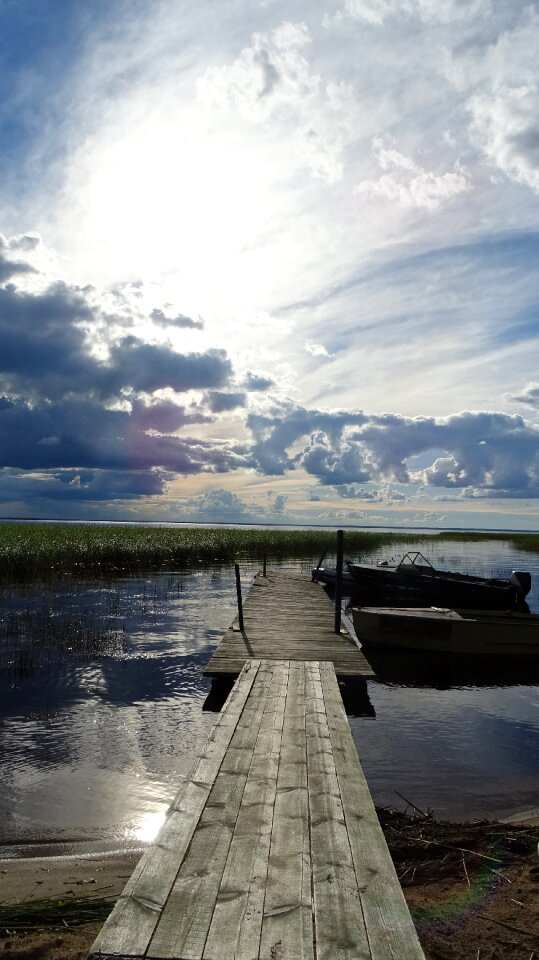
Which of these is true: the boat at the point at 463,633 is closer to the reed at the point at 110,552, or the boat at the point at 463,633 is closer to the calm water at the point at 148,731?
the calm water at the point at 148,731

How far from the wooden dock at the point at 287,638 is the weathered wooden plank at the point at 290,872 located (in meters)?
5.98

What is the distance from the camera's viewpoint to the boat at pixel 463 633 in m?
17.8

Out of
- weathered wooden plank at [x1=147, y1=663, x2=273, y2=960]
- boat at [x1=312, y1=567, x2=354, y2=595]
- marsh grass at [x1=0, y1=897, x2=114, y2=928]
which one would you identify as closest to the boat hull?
boat at [x1=312, y1=567, x2=354, y2=595]

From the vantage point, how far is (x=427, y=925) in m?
4.87

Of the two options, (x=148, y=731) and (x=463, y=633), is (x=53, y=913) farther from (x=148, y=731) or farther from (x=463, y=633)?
(x=463, y=633)

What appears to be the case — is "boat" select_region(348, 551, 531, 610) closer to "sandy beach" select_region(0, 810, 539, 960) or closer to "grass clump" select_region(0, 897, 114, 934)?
"sandy beach" select_region(0, 810, 539, 960)

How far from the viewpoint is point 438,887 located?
18.2 ft

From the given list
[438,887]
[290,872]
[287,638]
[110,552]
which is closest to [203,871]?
[290,872]

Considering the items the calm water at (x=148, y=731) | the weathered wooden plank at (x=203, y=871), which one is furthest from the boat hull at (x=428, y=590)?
the weathered wooden plank at (x=203, y=871)

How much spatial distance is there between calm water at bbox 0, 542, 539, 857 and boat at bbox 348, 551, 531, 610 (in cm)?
646

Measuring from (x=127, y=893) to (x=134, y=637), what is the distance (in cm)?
1635

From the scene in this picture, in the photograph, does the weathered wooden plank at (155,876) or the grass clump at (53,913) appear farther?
the grass clump at (53,913)

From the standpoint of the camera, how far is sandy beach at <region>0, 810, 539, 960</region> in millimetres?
4555

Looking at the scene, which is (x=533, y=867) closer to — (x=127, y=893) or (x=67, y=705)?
(x=127, y=893)
